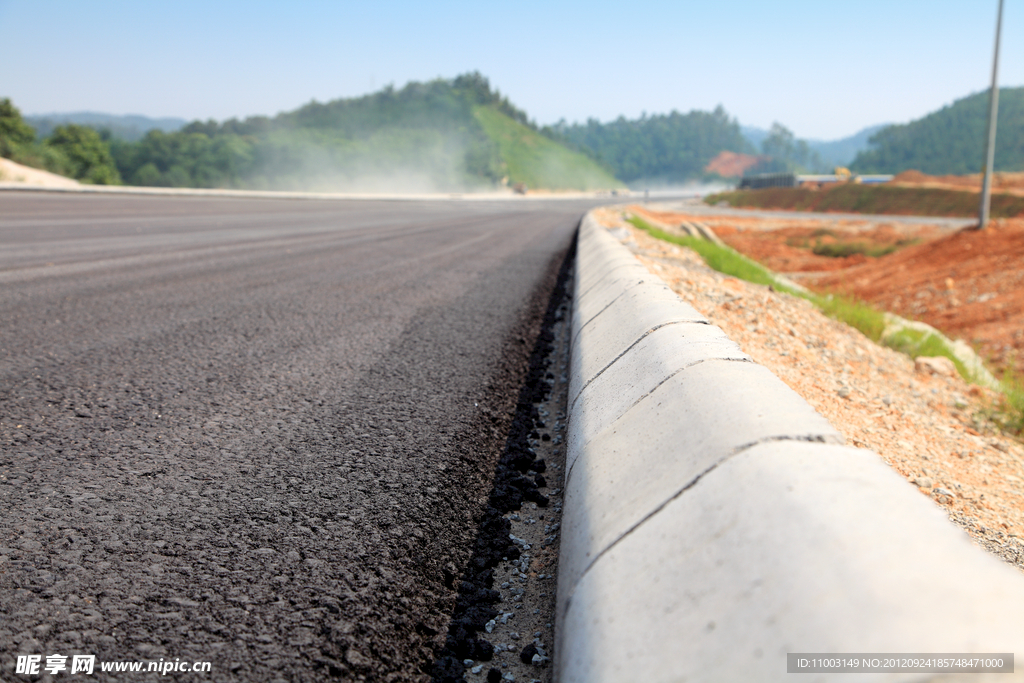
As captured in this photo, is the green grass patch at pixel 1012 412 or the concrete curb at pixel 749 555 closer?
the concrete curb at pixel 749 555

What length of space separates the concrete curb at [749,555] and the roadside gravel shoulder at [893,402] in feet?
5.05

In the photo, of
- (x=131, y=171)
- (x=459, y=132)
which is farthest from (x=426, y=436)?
(x=459, y=132)

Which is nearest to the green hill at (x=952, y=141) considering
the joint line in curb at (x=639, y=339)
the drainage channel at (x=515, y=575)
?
the joint line in curb at (x=639, y=339)

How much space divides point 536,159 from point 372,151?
146 feet

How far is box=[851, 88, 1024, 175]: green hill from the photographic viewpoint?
141 m

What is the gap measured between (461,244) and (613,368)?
34.1 ft

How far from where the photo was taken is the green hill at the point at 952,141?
14062 centimetres

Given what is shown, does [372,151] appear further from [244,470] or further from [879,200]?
[244,470]

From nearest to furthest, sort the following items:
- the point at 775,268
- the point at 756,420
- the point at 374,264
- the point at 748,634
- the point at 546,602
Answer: the point at 748,634 → the point at 756,420 → the point at 546,602 → the point at 374,264 → the point at 775,268

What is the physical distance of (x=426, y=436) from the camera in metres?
3.19

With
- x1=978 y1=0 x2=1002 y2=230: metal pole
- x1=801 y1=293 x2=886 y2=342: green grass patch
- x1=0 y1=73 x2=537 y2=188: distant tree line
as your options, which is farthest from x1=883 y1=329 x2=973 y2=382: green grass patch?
x1=0 y1=73 x2=537 y2=188: distant tree line

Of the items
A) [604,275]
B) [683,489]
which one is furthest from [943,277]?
[683,489]

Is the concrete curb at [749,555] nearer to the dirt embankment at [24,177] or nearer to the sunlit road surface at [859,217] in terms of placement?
the sunlit road surface at [859,217]

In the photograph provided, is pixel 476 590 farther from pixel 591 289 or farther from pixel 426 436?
pixel 591 289
